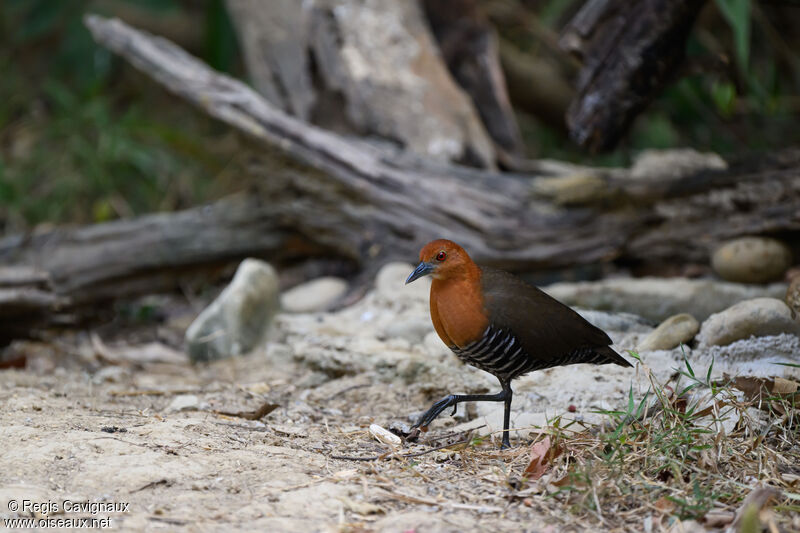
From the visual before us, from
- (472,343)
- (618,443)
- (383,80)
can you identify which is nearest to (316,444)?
(472,343)

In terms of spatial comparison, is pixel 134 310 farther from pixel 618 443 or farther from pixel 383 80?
pixel 618 443

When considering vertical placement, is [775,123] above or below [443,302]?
above

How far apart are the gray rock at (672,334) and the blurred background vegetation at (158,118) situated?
80.8 inches

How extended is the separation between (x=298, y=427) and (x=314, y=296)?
1951mm


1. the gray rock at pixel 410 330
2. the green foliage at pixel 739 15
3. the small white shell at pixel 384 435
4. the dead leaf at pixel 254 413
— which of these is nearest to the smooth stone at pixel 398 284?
the gray rock at pixel 410 330

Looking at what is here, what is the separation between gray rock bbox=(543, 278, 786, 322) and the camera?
3756 millimetres

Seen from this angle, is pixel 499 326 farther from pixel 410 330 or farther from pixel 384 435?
pixel 410 330

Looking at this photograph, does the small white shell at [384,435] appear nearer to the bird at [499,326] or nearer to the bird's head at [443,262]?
the bird at [499,326]

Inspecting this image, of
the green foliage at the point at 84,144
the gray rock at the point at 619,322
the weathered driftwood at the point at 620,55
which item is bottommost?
the green foliage at the point at 84,144

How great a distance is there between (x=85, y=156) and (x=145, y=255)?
7.45 feet

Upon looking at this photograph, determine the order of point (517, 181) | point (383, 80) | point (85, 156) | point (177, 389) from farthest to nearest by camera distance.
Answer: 1. point (85, 156)
2. point (383, 80)
3. point (517, 181)
4. point (177, 389)

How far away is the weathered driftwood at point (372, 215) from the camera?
4273mm

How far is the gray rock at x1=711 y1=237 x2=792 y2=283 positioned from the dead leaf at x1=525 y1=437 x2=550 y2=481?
2.00 metres

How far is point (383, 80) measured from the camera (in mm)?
5188
